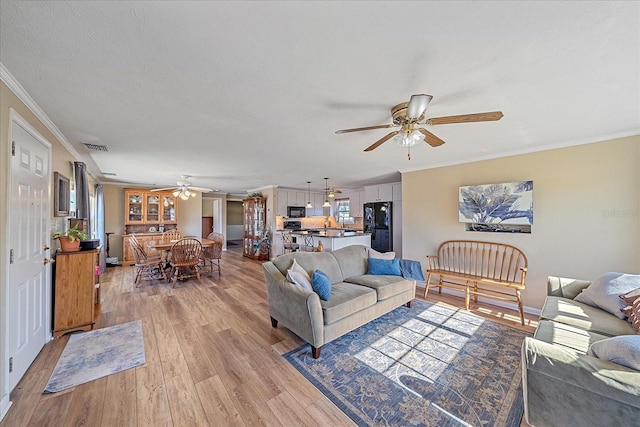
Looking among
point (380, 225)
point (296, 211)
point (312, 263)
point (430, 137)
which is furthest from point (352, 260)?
point (296, 211)

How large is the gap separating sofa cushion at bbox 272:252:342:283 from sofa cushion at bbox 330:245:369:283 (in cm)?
11

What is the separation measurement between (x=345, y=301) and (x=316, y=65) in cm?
225

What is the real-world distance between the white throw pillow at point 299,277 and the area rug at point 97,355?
1621 mm

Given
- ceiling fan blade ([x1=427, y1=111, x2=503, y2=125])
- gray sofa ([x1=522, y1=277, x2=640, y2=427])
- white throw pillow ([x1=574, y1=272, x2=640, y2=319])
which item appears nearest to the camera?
gray sofa ([x1=522, y1=277, x2=640, y2=427])

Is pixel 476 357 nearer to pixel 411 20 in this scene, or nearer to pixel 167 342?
pixel 411 20

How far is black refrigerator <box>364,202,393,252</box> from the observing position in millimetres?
6285

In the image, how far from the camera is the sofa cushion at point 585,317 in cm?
196

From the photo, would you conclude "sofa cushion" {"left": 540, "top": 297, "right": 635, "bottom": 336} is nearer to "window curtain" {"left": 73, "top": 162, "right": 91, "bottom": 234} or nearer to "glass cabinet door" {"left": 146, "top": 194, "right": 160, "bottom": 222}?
"window curtain" {"left": 73, "top": 162, "right": 91, "bottom": 234}

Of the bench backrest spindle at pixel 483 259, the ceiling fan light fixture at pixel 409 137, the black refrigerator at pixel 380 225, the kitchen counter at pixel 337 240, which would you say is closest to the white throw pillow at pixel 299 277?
the ceiling fan light fixture at pixel 409 137

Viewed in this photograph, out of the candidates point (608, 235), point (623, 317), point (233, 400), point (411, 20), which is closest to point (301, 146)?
point (411, 20)

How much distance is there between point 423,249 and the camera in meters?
4.60

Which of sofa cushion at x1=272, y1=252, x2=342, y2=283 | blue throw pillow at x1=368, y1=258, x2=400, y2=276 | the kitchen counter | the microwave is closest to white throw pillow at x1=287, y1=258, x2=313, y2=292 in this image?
sofa cushion at x1=272, y1=252, x2=342, y2=283

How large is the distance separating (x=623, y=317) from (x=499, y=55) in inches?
104

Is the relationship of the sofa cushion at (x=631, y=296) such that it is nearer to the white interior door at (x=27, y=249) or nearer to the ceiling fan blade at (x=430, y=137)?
the ceiling fan blade at (x=430, y=137)
